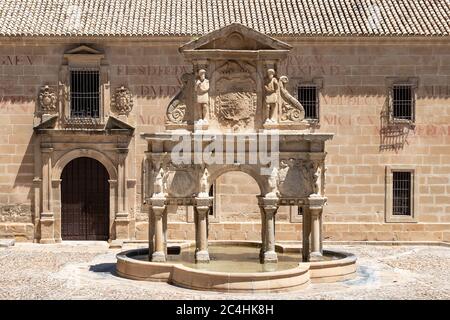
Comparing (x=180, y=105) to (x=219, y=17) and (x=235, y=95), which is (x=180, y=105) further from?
(x=219, y=17)

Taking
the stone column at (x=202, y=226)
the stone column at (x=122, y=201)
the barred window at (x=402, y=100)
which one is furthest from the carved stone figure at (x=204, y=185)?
the barred window at (x=402, y=100)

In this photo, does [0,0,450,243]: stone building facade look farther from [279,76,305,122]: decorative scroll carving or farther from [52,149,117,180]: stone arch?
[279,76,305,122]: decorative scroll carving

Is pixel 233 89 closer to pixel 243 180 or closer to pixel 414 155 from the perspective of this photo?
pixel 243 180

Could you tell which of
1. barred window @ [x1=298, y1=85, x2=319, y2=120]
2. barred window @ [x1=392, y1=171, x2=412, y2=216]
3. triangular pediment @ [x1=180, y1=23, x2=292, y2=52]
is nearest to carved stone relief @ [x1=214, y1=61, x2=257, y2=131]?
triangular pediment @ [x1=180, y1=23, x2=292, y2=52]

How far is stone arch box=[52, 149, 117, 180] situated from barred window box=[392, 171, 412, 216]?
29.6 ft

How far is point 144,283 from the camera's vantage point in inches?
664

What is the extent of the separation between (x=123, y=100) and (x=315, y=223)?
984 cm

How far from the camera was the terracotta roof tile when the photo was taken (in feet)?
84.6

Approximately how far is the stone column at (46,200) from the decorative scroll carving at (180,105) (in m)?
8.27

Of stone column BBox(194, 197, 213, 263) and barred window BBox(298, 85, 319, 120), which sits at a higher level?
barred window BBox(298, 85, 319, 120)

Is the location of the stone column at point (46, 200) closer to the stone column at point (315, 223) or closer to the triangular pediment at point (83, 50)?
the triangular pediment at point (83, 50)

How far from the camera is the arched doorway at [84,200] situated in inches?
1029

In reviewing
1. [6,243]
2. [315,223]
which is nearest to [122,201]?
[6,243]
